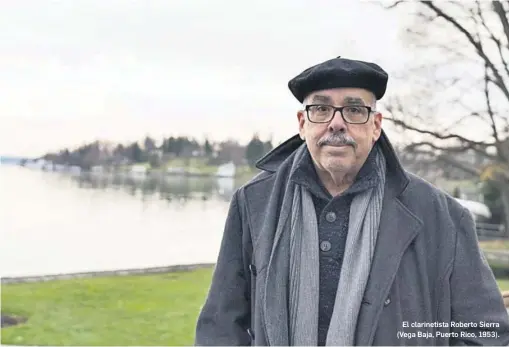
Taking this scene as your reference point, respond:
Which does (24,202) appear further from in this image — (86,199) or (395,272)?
(395,272)

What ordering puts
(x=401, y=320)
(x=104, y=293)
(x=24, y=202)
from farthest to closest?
1. (x=104, y=293)
2. (x=24, y=202)
3. (x=401, y=320)

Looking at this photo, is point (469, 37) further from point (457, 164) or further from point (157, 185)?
point (157, 185)

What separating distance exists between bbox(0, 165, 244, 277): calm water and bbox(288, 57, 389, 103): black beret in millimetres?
3977

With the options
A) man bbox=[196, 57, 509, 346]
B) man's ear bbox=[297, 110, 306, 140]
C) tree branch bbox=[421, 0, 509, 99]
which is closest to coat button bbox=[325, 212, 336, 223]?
man bbox=[196, 57, 509, 346]

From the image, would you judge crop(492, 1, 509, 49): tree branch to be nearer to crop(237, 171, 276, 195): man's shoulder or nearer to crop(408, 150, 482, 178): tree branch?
crop(408, 150, 482, 178): tree branch

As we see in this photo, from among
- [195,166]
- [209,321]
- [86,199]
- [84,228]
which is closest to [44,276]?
[84,228]

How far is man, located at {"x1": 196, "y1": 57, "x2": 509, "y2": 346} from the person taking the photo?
1427mm

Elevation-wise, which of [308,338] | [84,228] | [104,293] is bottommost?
[104,293]

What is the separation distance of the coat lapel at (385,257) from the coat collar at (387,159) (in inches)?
1.6

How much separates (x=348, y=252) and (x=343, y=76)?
1.55 ft

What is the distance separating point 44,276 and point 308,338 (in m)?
6.03

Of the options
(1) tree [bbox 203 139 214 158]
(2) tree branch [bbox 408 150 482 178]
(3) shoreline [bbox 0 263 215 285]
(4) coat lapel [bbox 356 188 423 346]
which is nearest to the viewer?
(4) coat lapel [bbox 356 188 423 346]

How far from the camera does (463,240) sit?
1.46 m

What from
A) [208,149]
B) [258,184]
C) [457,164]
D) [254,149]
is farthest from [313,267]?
[457,164]
